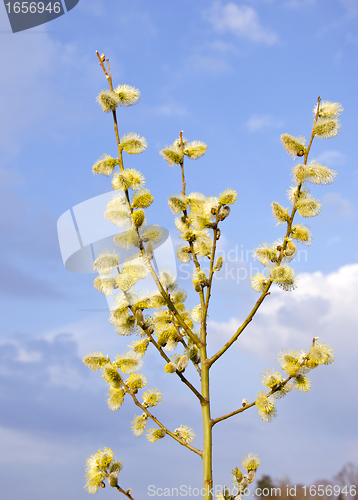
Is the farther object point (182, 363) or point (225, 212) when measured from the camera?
point (225, 212)

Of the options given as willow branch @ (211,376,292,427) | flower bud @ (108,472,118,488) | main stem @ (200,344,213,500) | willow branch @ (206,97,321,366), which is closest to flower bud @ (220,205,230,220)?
willow branch @ (206,97,321,366)

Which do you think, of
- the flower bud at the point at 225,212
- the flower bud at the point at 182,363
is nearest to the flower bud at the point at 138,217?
the flower bud at the point at 225,212

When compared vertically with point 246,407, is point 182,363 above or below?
above

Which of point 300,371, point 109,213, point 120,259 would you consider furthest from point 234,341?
point 109,213

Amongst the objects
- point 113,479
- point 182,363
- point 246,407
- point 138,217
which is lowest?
point 113,479

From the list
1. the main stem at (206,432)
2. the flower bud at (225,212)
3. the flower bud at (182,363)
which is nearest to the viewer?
the main stem at (206,432)

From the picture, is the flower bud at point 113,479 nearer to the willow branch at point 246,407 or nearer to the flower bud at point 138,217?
the willow branch at point 246,407

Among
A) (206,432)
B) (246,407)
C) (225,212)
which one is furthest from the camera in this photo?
(225,212)

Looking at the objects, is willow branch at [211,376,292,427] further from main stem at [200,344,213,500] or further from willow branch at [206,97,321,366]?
willow branch at [206,97,321,366]

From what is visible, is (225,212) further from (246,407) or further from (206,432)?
(206,432)

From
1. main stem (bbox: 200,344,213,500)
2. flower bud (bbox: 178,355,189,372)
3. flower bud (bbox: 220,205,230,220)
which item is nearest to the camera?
main stem (bbox: 200,344,213,500)

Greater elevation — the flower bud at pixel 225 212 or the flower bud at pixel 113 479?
the flower bud at pixel 225 212

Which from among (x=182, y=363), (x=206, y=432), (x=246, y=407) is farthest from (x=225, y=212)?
(x=206, y=432)

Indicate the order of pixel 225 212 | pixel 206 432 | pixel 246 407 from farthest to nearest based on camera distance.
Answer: pixel 225 212 < pixel 246 407 < pixel 206 432
